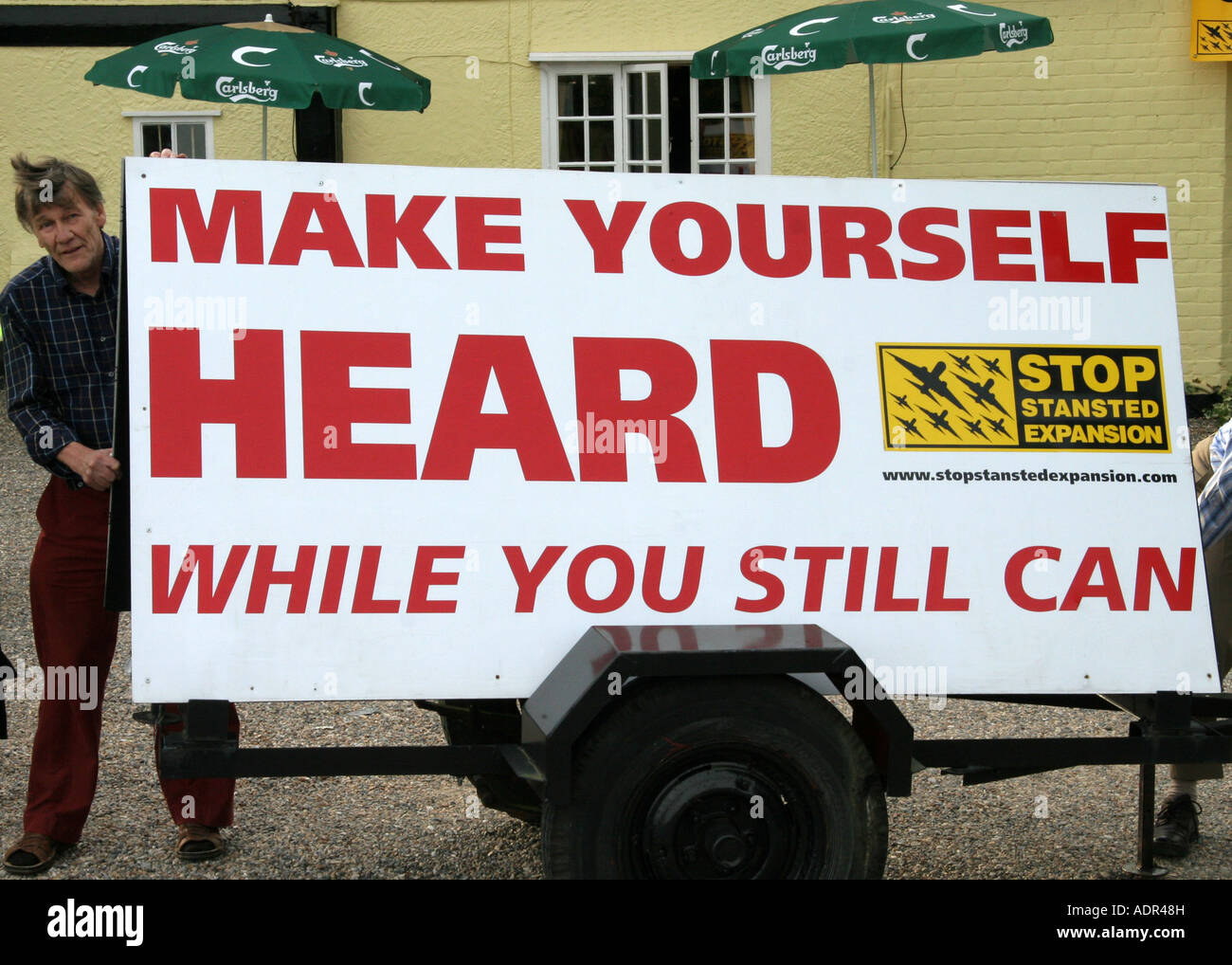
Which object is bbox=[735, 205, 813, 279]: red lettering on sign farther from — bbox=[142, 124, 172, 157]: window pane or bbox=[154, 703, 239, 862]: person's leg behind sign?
bbox=[142, 124, 172, 157]: window pane

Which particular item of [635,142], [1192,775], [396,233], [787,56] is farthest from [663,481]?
[635,142]

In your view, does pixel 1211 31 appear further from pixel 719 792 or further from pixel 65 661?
pixel 65 661

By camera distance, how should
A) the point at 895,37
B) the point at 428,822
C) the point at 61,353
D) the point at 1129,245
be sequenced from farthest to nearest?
1. the point at 895,37
2. the point at 428,822
3. the point at 61,353
4. the point at 1129,245

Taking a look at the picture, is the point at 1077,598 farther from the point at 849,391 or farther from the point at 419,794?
the point at 419,794

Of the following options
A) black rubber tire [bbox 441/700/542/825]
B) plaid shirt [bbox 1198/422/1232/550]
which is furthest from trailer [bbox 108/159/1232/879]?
plaid shirt [bbox 1198/422/1232/550]

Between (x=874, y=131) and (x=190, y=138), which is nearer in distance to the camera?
(x=874, y=131)

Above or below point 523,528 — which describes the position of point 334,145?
above

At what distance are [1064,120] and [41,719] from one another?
10782 mm

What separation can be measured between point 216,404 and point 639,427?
1.05 meters

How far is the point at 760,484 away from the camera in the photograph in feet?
10.9

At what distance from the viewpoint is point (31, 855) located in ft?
13.2

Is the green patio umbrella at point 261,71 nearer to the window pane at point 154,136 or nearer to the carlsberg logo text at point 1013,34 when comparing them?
the carlsberg logo text at point 1013,34

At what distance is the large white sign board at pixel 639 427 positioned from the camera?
3.20 m
